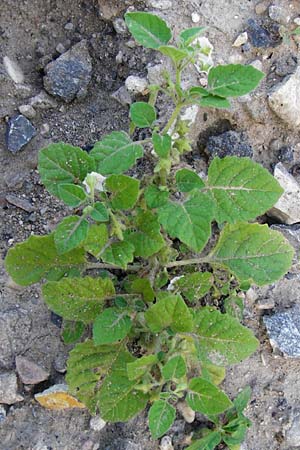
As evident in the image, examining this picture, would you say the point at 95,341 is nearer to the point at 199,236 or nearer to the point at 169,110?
the point at 199,236

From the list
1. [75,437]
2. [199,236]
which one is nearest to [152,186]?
[199,236]

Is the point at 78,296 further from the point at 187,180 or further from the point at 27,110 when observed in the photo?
the point at 27,110

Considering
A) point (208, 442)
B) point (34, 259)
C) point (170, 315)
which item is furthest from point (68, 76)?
point (208, 442)

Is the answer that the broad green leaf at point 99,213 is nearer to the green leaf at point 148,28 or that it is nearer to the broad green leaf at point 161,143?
the broad green leaf at point 161,143

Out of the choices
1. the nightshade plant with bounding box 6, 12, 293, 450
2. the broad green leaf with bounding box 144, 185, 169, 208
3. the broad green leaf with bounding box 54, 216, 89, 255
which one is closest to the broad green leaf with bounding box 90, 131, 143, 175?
the nightshade plant with bounding box 6, 12, 293, 450

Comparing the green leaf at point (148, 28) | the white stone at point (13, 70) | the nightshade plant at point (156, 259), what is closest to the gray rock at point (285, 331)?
the nightshade plant at point (156, 259)

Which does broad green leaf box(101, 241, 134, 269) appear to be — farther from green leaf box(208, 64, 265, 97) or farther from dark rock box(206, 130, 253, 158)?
dark rock box(206, 130, 253, 158)

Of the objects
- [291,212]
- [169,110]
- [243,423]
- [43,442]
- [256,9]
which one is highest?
[256,9]
